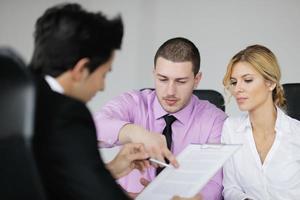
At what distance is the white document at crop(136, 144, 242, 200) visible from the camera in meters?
1.11

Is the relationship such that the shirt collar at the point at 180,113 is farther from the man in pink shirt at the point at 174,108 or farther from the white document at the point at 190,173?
the white document at the point at 190,173

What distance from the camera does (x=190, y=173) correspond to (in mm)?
1186

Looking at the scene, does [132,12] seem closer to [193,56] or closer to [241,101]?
[193,56]

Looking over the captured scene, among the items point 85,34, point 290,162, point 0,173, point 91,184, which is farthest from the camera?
point 290,162

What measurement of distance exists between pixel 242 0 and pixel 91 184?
2458 millimetres

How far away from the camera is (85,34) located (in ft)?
3.06

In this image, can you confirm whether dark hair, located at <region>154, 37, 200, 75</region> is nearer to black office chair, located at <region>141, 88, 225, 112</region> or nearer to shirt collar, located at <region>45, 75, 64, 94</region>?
black office chair, located at <region>141, 88, 225, 112</region>

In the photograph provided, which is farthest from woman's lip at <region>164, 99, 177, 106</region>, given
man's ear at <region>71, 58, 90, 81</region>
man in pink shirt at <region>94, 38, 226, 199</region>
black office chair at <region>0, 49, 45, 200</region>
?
black office chair at <region>0, 49, 45, 200</region>

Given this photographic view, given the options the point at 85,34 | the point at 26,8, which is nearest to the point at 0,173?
the point at 85,34

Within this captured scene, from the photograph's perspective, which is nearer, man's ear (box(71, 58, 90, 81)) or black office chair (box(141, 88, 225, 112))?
man's ear (box(71, 58, 90, 81))

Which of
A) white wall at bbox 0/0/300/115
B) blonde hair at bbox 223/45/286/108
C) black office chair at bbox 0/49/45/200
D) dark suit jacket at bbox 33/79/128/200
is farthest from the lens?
white wall at bbox 0/0/300/115

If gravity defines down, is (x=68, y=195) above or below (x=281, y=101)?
above

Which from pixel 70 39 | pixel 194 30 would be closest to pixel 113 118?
pixel 70 39

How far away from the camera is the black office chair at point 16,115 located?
2.09ft
